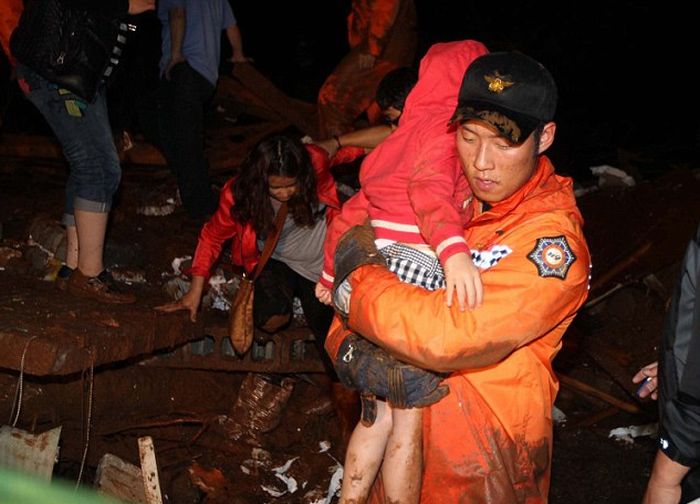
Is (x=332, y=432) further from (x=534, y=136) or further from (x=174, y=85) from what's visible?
(x=534, y=136)

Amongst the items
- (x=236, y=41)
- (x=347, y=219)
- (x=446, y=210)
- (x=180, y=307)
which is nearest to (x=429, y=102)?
(x=347, y=219)

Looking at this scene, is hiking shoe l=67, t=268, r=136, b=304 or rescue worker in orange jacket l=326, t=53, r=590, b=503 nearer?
rescue worker in orange jacket l=326, t=53, r=590, b=503

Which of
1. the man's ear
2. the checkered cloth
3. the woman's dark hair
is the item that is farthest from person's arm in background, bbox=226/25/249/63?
the man's ear

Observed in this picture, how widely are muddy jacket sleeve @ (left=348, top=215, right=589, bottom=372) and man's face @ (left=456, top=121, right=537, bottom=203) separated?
18cm

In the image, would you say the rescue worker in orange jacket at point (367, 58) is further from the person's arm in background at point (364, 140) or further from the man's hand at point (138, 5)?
the man's hand at point (138, 5)

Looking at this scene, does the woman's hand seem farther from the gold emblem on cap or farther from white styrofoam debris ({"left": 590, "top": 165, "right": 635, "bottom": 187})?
white styrofoam debris ({"left": 590, "top": 165, "right": 635, "bottom": 187})

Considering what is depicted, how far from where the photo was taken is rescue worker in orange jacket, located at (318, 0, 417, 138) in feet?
23.6

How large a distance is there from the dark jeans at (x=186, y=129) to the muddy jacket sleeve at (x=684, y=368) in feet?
15.7

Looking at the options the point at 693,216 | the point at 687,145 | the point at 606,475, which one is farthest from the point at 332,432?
the point at 687,145

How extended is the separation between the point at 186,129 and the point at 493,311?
4.76m

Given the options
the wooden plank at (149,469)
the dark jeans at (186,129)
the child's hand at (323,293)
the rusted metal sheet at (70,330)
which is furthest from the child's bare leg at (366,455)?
the dark jeans at (186,129)

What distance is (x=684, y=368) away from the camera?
2.50 m

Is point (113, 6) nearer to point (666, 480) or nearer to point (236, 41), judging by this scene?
point (236, 41)

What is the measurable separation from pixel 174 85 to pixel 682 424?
508cm
